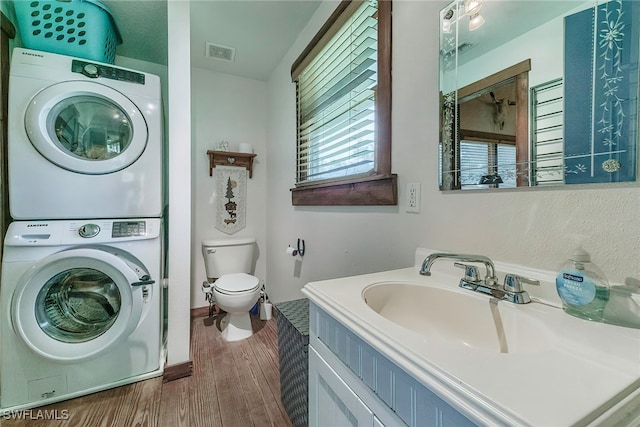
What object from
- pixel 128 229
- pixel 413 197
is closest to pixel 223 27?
pixel 128 229

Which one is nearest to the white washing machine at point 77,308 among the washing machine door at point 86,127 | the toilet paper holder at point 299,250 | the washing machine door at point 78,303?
the washing machine door at point 78,303

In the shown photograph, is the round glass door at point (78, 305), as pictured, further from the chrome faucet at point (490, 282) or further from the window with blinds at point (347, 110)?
the chrome faucet at point (490, 282)

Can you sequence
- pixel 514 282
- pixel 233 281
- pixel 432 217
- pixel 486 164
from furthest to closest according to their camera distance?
pixel 233 281 < pixel 432 217 < pixel 486 164 < pixel 514 282

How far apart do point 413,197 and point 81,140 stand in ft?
5.96

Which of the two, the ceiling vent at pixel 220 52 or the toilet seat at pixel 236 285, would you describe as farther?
the ceiling vent at pixel 220 52

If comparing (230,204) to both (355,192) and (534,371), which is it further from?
(534,371)

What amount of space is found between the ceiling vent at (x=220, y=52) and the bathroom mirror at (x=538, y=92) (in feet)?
5.87

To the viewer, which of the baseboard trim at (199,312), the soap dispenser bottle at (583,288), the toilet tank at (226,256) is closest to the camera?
the soap dispenser bottle at (583,288)

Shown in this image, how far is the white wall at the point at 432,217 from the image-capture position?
56 centimetres

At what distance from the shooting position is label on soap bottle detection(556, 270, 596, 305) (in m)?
0.53

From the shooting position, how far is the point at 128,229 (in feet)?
4.57

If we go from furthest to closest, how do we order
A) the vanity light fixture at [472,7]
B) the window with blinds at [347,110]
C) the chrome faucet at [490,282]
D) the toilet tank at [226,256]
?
1. the toilet tank at [226,256]
2. the window with blinds at [347,110]
3. the vanity light fixture at [472,7]
4. the chrome faucet at [490,282]

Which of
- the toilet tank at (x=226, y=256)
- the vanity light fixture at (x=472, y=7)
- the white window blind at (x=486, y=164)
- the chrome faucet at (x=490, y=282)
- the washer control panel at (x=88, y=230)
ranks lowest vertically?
the toilet tank at (x=226, y=256)

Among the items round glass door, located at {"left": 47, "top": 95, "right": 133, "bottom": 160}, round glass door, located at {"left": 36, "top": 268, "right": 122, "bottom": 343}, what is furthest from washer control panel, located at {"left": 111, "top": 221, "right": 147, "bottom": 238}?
round glass door, located at {"left": 47, "top": 95, "right": 133, "bottom": 160}
